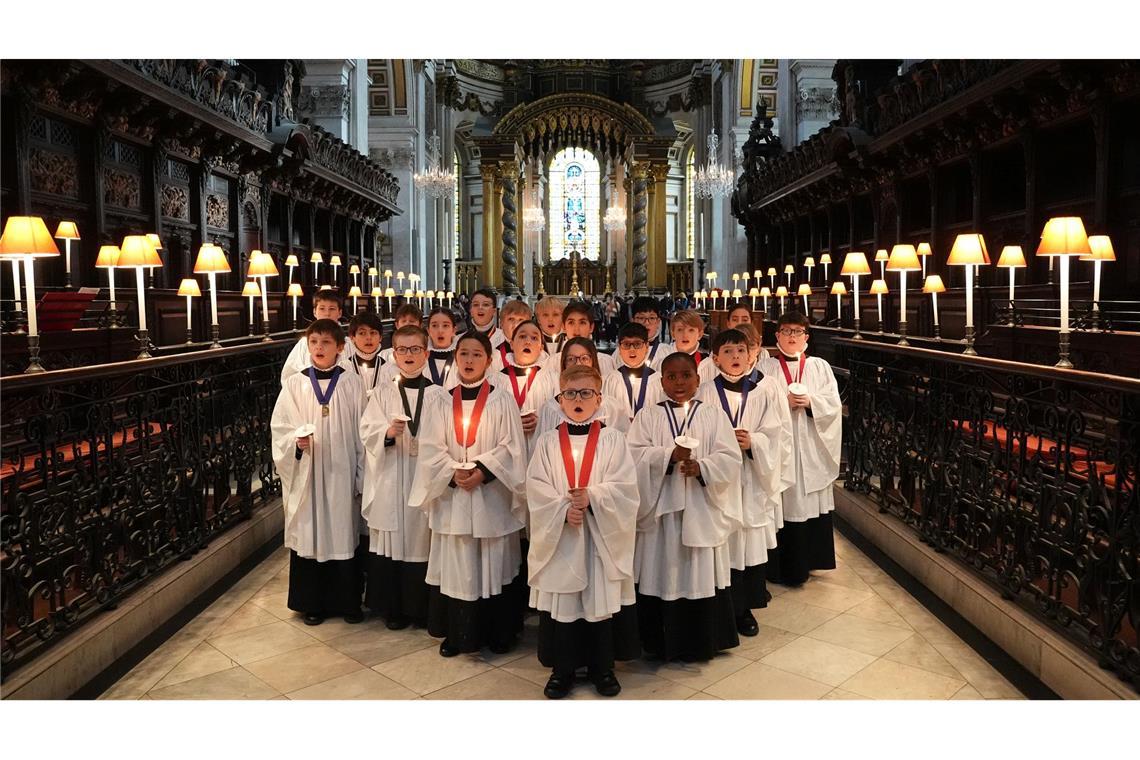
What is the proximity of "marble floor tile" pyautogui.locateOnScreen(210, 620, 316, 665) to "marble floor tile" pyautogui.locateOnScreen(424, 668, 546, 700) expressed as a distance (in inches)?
46.1

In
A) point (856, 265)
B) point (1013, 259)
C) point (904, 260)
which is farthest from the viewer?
point (856, 265)

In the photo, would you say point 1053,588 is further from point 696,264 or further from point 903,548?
point 696,264

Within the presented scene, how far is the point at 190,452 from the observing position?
6164mm

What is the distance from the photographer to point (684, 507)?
15.2 feet

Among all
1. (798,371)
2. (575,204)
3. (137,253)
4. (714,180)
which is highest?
(575,204)

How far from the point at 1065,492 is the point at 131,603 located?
509 cm

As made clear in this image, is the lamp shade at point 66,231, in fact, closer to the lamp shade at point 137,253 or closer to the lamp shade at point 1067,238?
the lamp shade at point 137,253

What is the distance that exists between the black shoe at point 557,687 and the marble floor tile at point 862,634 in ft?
5.58

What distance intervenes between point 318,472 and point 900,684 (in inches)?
142

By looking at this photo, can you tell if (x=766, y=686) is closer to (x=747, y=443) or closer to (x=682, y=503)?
(x=682, y=503)

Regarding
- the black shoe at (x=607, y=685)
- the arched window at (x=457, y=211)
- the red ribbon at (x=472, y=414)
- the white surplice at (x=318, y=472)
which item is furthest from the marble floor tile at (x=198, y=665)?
the arched window at (x=457, y=211)

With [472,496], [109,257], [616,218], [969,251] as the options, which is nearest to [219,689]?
[472,496]

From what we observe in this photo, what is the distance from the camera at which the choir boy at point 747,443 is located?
5125 mm

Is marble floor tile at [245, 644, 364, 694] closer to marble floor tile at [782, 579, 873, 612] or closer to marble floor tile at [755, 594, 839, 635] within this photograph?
marble floor tile at [755, 594, 839, 635]
